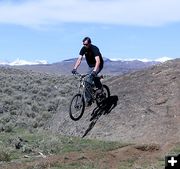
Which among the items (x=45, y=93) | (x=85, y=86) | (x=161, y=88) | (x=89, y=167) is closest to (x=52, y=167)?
(x=89, y=167)

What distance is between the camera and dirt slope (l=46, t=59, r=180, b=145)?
1454 centimetres

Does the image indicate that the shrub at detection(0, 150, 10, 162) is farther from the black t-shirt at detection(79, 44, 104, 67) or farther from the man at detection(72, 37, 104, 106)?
the black t-shirt at detection(79, 44, 104, 67)

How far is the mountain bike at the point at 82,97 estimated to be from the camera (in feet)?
A: 50.5

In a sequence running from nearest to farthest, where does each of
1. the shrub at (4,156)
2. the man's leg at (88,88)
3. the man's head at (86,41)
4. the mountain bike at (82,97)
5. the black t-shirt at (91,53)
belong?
1. the shrub at (4,156)
2. the man's head at (86,41)
3. the black t-shirt at (91,53)
4. the man's leg at (88,88)
5. the mountain bike at (82,97)

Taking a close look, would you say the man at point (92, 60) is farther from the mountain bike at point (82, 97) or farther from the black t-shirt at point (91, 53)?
the mountain bike at point (82, 97)

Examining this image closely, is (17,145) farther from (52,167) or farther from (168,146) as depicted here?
(168,146)

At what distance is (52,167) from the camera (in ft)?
34.9

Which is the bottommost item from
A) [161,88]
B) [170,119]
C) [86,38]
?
[170,119]

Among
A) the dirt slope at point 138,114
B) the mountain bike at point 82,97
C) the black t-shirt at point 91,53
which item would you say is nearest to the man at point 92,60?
the black t-shirt at point 91,53

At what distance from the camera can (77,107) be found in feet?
51.6

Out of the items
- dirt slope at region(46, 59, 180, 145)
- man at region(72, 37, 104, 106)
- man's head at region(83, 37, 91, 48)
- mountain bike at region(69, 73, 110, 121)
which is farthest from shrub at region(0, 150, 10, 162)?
man's head at region(83, 37, 91, 48)

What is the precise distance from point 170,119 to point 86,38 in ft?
12.5

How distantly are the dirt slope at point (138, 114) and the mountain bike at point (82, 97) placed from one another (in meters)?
0.60

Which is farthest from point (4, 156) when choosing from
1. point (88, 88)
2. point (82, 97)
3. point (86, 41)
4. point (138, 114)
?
point (138, 114)
